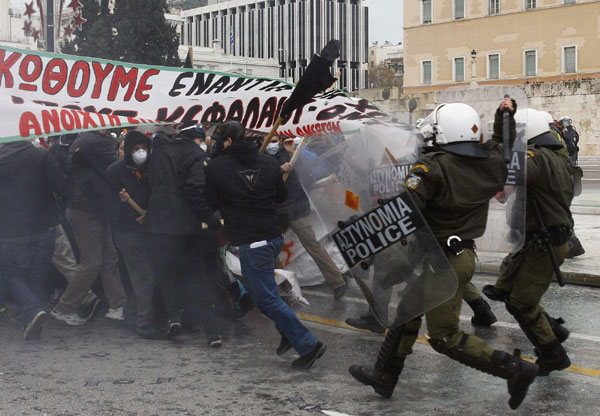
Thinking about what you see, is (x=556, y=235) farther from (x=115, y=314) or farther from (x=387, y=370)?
(x=115, y=314)

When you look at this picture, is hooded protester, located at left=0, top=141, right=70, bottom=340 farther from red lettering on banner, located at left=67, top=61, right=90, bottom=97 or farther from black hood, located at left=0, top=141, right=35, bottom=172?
red lettering on banner, located at left=67, top=61, right=90, bottom=97

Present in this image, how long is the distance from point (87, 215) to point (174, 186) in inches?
43.3

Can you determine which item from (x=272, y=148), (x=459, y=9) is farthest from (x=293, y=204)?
(x=459, y=9)

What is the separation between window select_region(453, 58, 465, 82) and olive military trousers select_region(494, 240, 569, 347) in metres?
57.5

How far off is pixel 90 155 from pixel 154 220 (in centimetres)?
106

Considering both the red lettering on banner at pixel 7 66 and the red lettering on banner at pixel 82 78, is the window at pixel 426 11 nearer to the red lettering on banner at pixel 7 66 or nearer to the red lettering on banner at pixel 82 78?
the red lettering on banner at pixel 82 78

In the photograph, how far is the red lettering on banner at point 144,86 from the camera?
23.3ft

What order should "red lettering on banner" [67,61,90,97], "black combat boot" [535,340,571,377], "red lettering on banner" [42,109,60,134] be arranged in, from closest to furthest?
"black combat boot" [535,340,571,377], "red lettering on banner" [42,109,60,134], "red lettering on banner" [67,61,90,97]

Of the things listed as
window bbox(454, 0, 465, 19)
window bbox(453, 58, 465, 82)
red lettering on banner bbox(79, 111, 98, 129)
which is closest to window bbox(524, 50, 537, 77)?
window bbox(453, 58, 465, 82)

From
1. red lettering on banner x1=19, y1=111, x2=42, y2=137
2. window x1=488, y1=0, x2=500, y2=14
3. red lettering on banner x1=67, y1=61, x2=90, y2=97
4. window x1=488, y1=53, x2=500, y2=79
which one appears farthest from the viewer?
window x1=488, y1=53, x2=500, y2=79

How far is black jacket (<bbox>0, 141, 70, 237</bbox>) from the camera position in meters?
6.34

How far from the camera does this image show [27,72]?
650 cm

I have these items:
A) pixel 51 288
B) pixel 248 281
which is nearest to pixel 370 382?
pixel 248 281

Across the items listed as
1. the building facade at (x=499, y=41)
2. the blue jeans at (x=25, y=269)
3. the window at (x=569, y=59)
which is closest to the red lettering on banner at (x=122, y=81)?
the blue jeans at (x=25, y=269)
